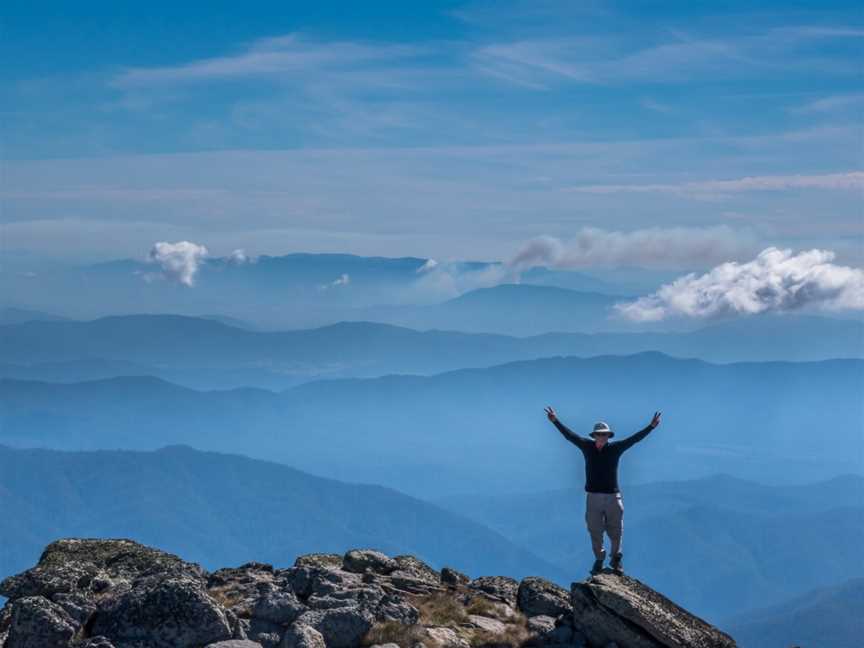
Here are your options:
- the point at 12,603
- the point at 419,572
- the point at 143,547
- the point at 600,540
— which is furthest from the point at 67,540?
the point at 600,540

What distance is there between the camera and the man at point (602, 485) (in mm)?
31047

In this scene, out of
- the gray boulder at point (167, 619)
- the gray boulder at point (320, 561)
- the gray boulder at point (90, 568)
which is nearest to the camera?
the gray boulder at point (167, 619)

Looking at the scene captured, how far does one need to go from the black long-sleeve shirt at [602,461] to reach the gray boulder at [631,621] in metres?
4.09

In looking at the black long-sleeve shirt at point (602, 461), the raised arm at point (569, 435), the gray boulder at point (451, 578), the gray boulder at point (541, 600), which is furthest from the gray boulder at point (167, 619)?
the black long-sleeve shirt at point (602, 461)

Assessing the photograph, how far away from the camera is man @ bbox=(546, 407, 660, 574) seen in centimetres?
3105

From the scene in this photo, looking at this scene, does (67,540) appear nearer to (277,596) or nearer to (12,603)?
(12,603)

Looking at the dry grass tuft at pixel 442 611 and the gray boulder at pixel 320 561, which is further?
the gray boulder at pixel 320 561

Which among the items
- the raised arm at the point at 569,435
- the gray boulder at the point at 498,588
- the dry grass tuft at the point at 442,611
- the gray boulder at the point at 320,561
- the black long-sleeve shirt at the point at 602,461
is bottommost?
the dry grass tuft at the point at 442,611

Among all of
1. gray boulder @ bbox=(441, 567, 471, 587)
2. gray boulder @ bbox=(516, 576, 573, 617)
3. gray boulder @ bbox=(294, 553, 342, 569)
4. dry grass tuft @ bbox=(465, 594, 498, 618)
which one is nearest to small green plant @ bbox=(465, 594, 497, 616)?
dry grass tuft @ bbox=(465, 594, 498, 618)

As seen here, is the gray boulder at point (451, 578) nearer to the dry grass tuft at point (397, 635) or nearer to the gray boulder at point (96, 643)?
the dry grass tuft at point (397, 635)

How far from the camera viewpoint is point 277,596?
90.1ft

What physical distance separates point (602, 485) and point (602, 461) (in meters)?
0.69

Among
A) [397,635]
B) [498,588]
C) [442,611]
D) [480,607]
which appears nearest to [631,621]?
[480,607]

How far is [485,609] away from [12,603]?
38.3 ft
